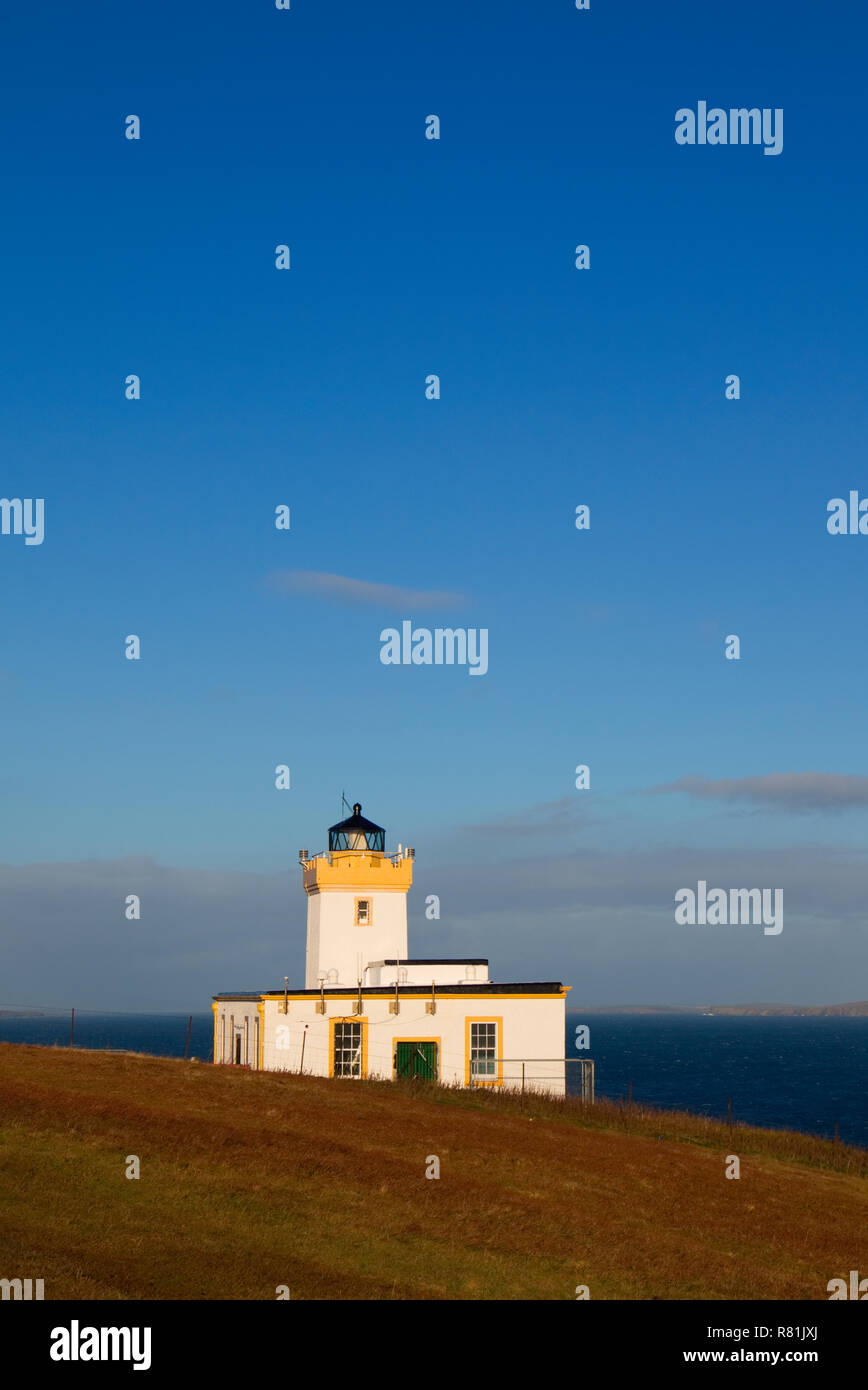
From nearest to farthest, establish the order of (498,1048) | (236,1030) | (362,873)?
(498,1048) < (236,1030) < (362,873)

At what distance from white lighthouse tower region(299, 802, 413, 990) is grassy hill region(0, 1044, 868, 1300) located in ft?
48.2

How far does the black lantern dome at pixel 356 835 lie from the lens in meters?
55.2

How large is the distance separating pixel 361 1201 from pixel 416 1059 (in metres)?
21.3

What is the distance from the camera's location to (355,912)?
175 ft

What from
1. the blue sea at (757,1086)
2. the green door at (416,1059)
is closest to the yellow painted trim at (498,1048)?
the green door at (416,1059)

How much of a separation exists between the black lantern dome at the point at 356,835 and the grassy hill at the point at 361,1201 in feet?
59.0

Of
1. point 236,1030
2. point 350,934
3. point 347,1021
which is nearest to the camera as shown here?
point 347,1021

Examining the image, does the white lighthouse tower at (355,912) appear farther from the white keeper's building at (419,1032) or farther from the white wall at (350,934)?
the white keeper's building at (419,1032)

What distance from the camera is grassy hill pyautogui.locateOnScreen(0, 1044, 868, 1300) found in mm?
20031

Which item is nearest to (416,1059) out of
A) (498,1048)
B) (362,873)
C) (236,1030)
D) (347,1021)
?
(347,1021)

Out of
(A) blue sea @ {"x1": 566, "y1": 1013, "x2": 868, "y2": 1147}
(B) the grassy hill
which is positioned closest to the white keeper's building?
(B) the grassy hill

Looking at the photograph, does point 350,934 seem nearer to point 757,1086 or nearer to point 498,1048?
point 498,1048
